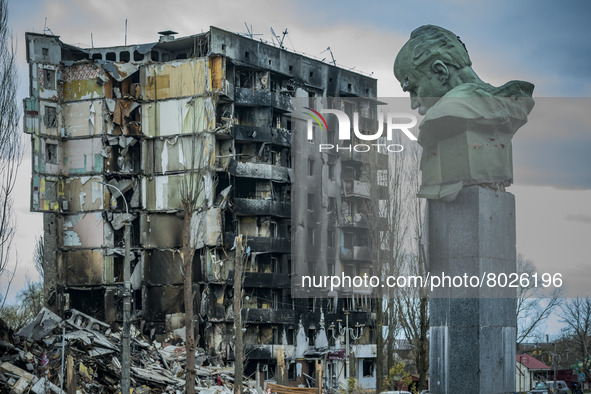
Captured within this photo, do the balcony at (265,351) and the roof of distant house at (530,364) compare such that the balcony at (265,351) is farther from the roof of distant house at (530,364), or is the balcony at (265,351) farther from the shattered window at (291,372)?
the roof of distant house at (530,364)

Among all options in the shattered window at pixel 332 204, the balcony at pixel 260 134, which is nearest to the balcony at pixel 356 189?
the shattered window at pixel 332 204

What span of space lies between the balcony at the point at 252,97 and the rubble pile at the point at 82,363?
54.0 ft

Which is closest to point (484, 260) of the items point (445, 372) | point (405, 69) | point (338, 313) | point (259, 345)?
point (445, 372)

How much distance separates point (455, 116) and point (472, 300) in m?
3.37

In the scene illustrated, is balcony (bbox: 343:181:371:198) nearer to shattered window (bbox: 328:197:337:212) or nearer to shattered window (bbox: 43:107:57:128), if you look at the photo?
shattered window (bbox: 328:197:337:212)

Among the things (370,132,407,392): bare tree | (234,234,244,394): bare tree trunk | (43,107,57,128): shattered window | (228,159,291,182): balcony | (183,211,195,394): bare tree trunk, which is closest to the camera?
(183,211,195,394): bare tree trunk

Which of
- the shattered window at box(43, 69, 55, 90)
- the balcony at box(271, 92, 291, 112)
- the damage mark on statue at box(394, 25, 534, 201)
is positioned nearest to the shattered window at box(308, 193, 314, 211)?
the balcony at box(271, 92, 291, 112)

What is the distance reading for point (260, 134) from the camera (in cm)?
6159

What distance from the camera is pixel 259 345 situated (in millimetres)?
59562

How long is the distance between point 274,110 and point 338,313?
49.4ft

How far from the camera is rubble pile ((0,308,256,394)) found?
34438 millimetres

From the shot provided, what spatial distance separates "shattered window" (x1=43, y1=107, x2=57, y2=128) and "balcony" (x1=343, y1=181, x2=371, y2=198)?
21.5 m

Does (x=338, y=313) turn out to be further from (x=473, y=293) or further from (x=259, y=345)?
(x=473, y=293)

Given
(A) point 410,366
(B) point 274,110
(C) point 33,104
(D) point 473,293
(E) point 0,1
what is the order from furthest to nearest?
(A) point 410,366, (B) point 274,110, (C) point 33,104, (E) point 0,1, (D) point 473,293
